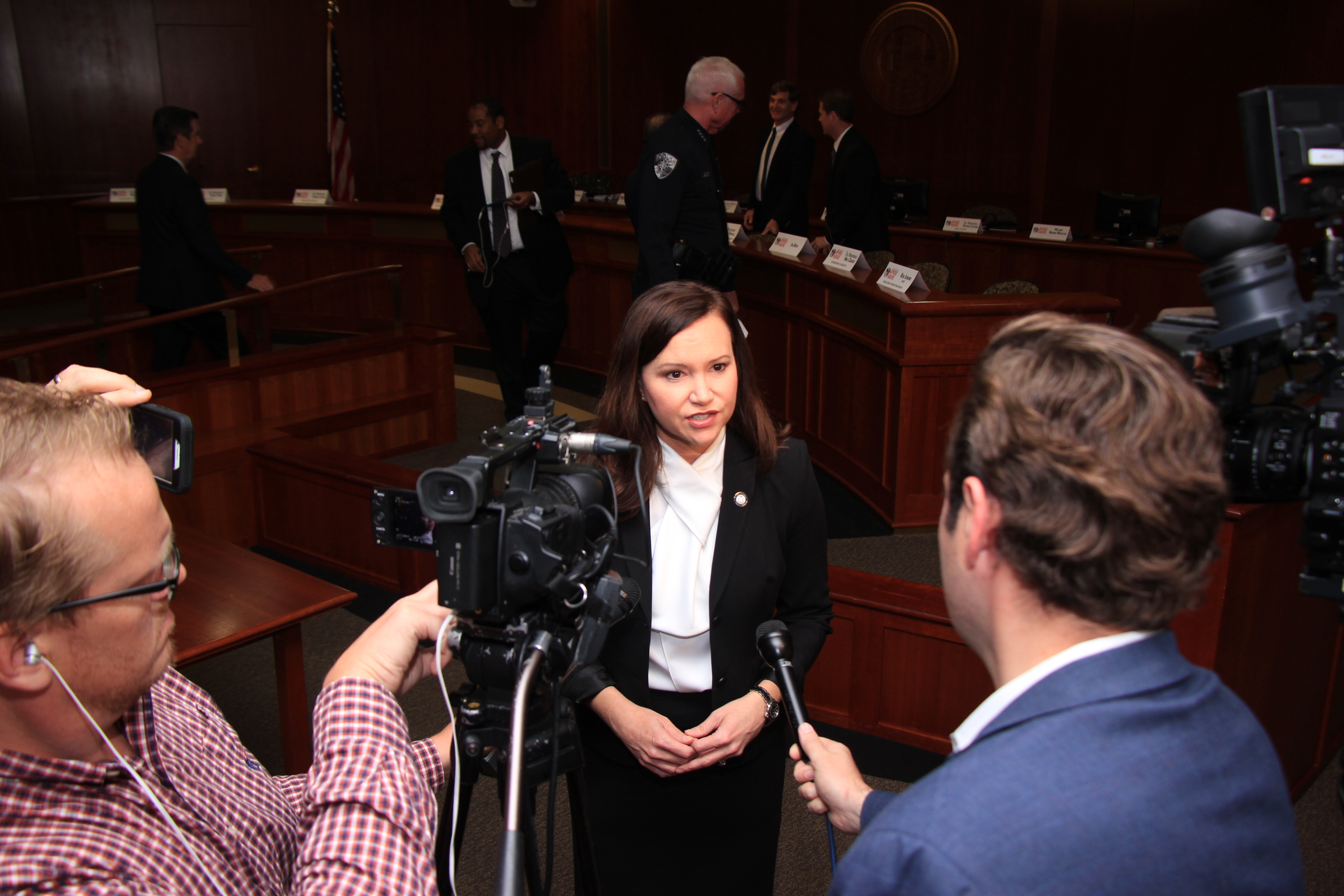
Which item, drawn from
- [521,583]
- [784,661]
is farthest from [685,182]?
[521,583]

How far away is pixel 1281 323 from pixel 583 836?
1.03 metres

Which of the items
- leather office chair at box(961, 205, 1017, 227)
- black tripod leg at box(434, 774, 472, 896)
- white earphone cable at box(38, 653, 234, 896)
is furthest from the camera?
leather office chair at box(961, 205, 1017, 227)

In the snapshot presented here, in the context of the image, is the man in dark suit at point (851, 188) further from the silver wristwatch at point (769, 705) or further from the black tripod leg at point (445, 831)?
the black tripod leg at point (445, 831)

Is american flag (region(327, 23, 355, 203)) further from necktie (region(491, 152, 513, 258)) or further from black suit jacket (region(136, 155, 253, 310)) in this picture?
necktie (region(491, 152, 513, 258))

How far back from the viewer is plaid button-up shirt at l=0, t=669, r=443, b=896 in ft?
2.60

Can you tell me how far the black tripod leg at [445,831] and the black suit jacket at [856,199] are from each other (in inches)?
195

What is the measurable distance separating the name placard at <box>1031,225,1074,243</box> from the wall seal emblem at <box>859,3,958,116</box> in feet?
6.82

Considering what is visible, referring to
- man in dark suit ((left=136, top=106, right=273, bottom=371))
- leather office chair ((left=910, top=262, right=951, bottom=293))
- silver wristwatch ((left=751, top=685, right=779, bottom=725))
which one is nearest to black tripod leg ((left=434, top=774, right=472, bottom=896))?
silver wristwatch ((left=751, top=685, right=779, bottom=725))

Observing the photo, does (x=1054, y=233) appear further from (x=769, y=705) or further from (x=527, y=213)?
(x=769, y=705)

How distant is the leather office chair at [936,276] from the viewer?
457 centimetres

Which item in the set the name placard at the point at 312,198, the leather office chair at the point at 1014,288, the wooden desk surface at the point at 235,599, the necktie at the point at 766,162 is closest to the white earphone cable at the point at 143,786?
the wooden desk surface at the point at 235,599

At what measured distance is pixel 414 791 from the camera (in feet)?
3.14

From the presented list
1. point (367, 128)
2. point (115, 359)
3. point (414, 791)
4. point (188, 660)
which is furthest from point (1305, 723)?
point (367, 128)

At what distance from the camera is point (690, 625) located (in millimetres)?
1527
